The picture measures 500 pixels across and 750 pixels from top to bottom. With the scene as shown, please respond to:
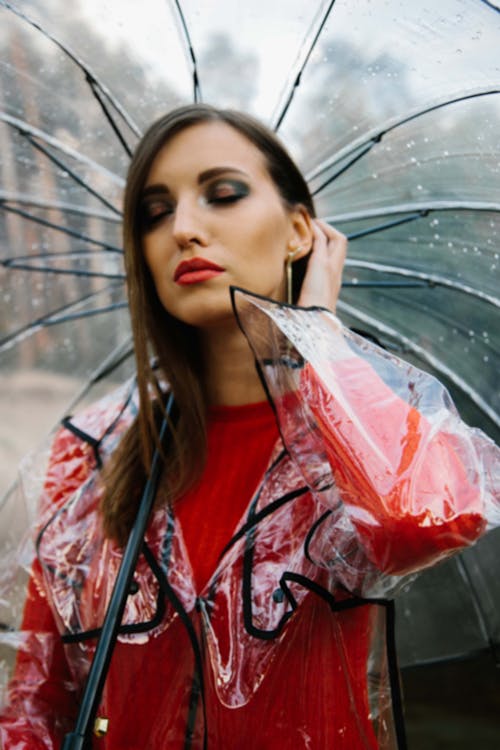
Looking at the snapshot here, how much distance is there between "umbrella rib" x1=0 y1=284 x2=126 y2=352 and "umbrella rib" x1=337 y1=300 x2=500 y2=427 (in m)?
0.80

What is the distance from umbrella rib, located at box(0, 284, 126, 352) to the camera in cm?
229

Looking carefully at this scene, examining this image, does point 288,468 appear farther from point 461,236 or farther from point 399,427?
point 461,236

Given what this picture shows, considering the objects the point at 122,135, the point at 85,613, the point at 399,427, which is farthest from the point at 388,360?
the point at 122,135

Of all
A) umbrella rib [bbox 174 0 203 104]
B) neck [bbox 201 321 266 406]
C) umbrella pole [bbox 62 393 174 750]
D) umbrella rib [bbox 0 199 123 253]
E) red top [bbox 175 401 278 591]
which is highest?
umbrella rib [bbox 174 0 203 104]

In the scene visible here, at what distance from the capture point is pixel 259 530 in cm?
151

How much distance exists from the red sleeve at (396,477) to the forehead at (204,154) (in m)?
0.67

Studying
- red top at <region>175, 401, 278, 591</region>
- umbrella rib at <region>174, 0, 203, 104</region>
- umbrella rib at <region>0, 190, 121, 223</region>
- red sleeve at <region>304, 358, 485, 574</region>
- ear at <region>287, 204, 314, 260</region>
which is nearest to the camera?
red sleeve at <region>304, 358, 485, 574</region>

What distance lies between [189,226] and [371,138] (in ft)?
1.64

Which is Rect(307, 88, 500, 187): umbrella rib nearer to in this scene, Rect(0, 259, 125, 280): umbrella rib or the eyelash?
the eyelash

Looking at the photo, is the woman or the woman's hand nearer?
the woman

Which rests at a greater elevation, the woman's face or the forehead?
the forehead

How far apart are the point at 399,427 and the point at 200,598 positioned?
555 mm

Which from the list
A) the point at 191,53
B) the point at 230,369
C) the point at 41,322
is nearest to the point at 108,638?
the point at 230,369

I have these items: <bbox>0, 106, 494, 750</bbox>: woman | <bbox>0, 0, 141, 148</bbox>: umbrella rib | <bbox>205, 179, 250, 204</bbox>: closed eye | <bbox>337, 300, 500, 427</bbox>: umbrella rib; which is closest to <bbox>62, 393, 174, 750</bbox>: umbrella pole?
<bbox>0, 106, 494, 750</bbox>: woman
